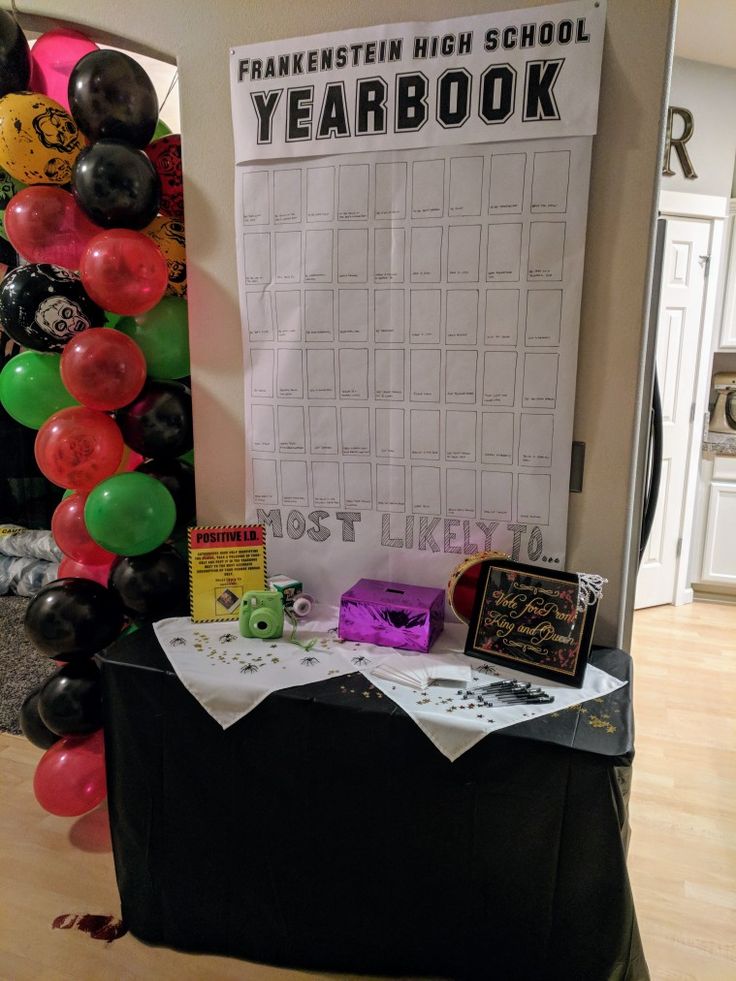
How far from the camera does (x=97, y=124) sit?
166 centimetres

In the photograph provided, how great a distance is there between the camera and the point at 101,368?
1.65 m

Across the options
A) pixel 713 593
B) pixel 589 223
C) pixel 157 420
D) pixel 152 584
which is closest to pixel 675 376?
pixel 713 593

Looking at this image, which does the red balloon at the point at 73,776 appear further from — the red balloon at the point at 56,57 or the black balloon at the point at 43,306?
the red balloon at the point at 56,57

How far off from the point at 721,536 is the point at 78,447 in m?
3.46

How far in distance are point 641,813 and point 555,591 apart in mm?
1137

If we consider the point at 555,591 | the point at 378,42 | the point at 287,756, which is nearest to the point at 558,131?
the point at 378,42

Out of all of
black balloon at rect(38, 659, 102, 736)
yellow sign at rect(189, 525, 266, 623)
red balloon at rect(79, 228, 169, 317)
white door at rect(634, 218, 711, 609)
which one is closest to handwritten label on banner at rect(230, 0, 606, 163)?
red balloon at rect(79, 228, 169, 317)

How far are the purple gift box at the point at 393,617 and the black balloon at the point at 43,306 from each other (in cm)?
96

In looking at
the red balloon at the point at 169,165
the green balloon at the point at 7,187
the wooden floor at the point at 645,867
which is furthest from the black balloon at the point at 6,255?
the wooden floor at the point at 645,867

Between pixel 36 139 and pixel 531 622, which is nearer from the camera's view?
pixel 531 622

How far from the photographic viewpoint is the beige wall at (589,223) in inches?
55.7

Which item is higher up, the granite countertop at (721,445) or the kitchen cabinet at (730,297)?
the kitchen cabinet at (730,297)

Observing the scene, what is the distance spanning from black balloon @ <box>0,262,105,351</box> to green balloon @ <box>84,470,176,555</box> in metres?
0.38

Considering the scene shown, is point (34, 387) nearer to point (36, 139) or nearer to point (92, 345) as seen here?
point (92, 345)
